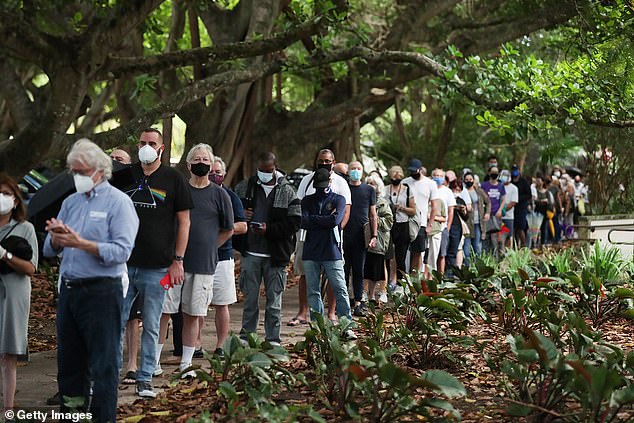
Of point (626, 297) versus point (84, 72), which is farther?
point (84, 72)

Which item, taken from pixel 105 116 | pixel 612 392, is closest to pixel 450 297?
pixel 612 392

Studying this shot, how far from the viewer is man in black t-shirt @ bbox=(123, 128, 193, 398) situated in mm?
7914

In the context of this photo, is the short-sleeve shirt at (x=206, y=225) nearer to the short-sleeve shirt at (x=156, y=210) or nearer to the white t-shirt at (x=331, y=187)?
the short-sleeve shirt at (x=156, y=210)

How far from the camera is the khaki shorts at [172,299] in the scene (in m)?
9.02

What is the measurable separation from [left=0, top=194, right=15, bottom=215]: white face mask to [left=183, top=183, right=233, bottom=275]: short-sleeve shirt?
1957mm

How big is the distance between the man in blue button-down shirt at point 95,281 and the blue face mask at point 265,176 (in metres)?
3.78

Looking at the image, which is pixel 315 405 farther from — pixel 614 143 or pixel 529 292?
pixel 614 143

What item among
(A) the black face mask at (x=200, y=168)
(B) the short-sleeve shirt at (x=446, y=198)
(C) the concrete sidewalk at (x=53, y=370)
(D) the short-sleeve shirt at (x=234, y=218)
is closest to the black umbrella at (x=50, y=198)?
(A) the black face mask at (x=200, y=168)

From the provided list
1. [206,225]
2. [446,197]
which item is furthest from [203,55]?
[446,197]

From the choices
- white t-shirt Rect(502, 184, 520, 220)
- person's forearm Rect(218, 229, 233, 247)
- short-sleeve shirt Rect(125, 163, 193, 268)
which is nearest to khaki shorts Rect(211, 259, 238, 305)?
person's forearm Rect(218, 229, 233, 247)

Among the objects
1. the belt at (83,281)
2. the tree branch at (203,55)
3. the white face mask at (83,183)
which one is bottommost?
the belt at (83,281)

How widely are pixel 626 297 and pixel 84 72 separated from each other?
658 cm

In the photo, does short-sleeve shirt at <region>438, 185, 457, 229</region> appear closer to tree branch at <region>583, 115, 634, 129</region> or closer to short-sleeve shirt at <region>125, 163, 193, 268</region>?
tree branch at <region>583, 115, 634, 129</region>

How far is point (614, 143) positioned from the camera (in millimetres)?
24141
